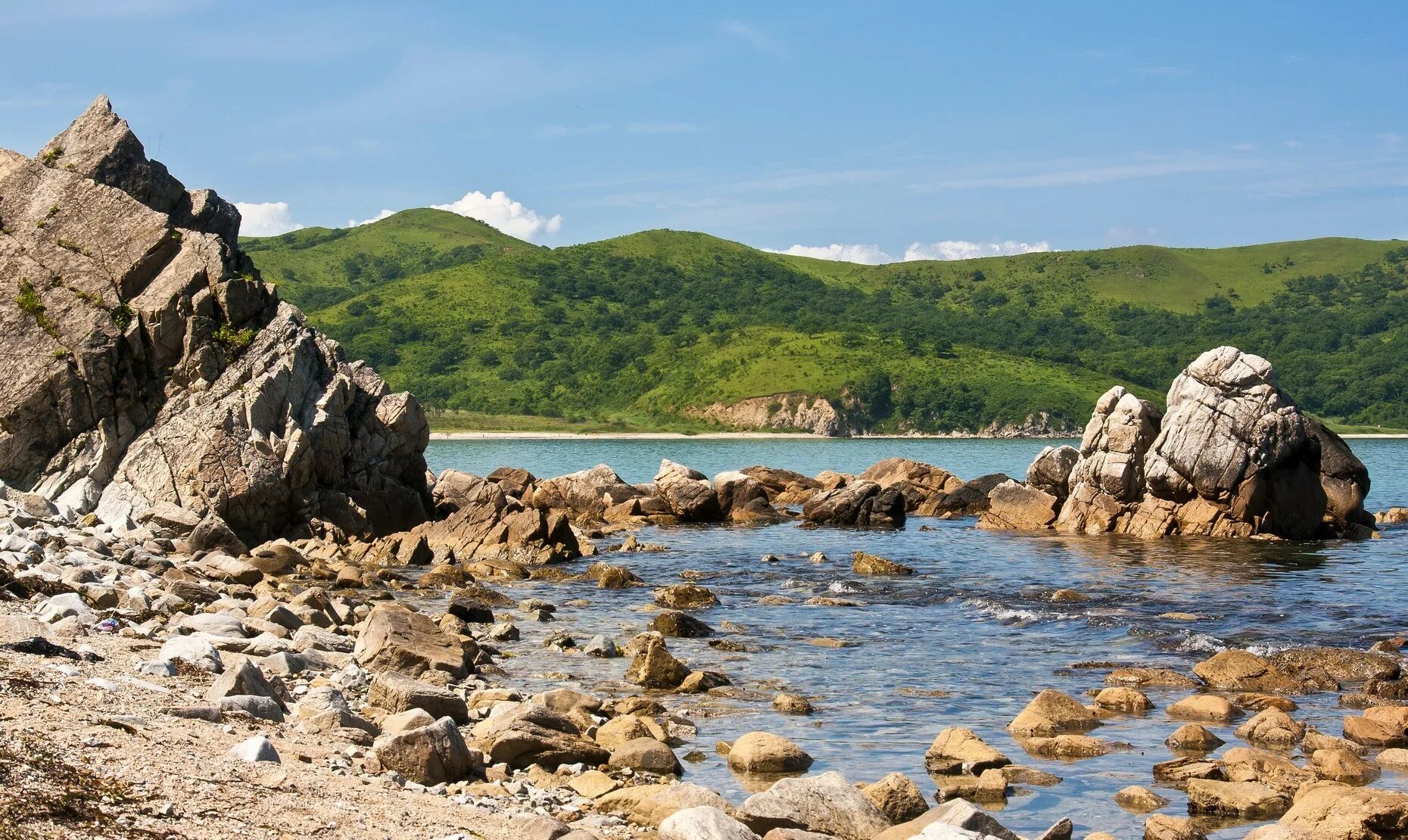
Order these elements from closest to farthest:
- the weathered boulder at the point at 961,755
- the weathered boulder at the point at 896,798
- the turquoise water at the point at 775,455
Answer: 1. the weathered boulder at the point at 896,798
2. the weathered boulder at the point at 961,755
3. the turquoise water at the point at 775,455

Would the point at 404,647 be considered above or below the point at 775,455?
above

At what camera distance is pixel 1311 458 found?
45.7 meters

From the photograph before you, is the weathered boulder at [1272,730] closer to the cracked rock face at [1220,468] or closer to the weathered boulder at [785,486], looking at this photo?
the cracked rock face at [1220,468]

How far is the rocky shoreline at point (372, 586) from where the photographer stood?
10836 millimetres

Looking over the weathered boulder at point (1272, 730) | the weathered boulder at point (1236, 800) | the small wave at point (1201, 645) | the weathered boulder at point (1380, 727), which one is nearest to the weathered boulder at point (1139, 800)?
the weathered boulder at point (1236, 800)

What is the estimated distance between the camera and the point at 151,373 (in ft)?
116

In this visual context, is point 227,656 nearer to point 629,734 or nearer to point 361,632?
point 361,632

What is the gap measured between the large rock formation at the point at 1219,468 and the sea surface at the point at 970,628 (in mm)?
1835

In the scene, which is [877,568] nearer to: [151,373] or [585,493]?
[151,373]

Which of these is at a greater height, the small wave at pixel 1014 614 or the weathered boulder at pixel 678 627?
the weathered boulder at pixel 678 627

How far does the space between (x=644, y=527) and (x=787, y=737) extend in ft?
122

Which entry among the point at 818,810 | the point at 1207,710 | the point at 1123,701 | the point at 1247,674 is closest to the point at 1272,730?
the point at 1207,710

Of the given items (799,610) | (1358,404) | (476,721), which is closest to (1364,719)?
(476,721)

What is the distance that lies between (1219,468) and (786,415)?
130 metres
